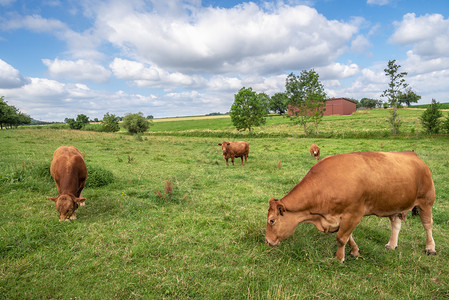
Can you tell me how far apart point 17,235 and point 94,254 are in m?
1.89

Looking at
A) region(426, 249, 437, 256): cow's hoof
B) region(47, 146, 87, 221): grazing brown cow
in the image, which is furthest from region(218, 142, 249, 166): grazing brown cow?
region(426, 249, 437, 256): cow's hoof

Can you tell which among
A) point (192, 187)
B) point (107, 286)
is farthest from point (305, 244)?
point (192, 187)

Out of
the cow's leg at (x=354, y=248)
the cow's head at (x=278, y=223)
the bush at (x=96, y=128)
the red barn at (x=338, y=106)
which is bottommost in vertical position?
the cow's leg at (x=354, y=248)

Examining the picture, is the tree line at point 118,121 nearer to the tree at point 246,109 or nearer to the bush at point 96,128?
the bush at point 96,128

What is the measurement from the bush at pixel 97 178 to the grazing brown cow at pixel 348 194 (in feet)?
24.2

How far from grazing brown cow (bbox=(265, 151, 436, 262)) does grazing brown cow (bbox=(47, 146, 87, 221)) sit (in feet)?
16.1

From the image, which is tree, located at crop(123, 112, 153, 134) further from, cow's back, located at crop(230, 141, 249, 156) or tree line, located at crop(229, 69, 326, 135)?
cow's back, located at crop(230, 141, 249, 156)

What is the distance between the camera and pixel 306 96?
39.6 meters

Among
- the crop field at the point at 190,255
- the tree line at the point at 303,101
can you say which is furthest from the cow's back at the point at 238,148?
the tree line at the point at 303,101

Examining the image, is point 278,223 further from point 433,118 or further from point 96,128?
point 96,128

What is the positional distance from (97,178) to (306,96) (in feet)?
122

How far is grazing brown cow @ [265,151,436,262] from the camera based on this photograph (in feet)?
13.2

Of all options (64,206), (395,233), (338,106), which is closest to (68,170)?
(64,206)

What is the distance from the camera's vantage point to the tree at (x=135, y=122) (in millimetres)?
55812
